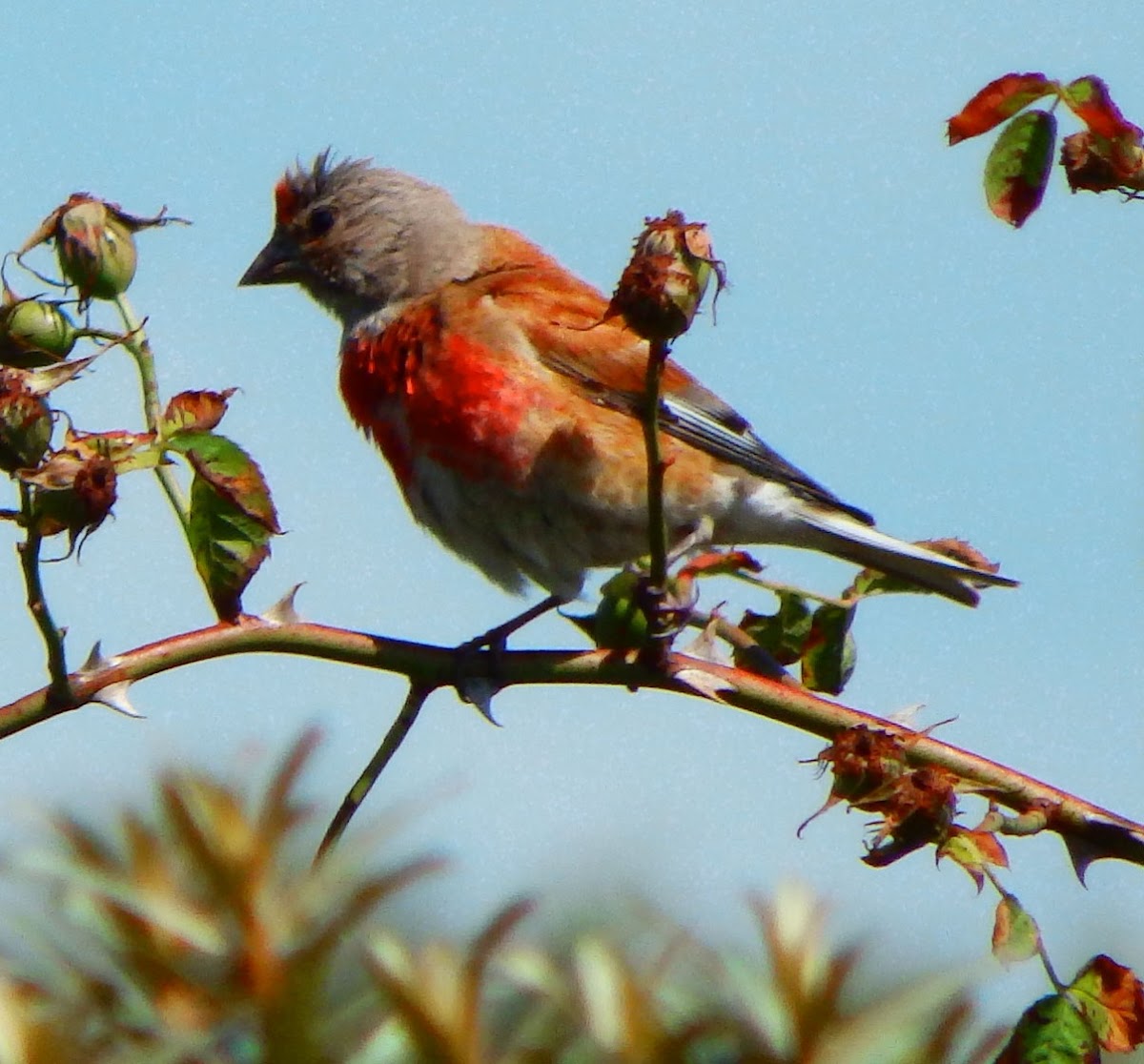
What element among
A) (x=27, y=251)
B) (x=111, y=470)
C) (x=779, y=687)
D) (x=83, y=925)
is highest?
(x=27, y=251)

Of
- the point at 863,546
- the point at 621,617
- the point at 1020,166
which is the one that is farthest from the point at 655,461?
the point at 863,546

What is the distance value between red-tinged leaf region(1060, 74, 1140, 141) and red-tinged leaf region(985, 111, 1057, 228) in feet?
0.17

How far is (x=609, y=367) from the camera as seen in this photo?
443 cm

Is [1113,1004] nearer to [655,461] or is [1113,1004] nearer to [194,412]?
[655,461]

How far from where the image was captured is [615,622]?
250 cm

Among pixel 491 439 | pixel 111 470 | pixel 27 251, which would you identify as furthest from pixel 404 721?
pixel 491 439

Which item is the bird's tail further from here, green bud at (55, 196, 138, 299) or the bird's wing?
green bud at (55, 196, 138, 299)

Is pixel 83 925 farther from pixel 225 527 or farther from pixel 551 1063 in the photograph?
pixel 225 527

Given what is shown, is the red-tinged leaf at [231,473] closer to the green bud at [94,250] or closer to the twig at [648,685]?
the twig at [648,685]

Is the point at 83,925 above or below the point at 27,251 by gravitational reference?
below

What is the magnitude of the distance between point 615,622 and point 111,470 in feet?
2.64

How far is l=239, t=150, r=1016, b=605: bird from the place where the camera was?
13.9 feet

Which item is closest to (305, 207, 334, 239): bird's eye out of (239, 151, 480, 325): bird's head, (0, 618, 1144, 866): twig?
(239, 151, 480, 325): bird's head

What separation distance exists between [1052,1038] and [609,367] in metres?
2.98
